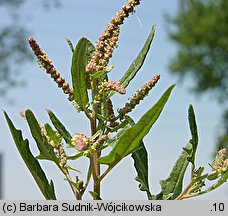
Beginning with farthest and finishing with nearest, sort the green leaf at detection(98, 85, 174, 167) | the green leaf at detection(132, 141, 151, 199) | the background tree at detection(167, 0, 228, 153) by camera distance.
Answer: the background tree at detection(167, 0, 228, 153), the green leaf at detection(132, 141, 151, 199), the green leaf at detection(98, 85, 174, 167)

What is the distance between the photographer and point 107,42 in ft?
3.40

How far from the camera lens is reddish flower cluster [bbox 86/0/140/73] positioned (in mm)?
1021

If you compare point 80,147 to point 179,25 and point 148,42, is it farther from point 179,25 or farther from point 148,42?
point 179,25

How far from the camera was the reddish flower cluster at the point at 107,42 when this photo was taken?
102cm

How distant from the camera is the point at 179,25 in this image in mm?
22031

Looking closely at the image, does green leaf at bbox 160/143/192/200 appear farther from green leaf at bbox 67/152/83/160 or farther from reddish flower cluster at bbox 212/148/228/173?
green leaf at bbox 67/152/83/160

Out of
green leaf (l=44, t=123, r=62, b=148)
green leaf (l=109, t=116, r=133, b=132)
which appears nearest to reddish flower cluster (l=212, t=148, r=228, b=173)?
green leaf (l=109, t=116, r=133, b=132)

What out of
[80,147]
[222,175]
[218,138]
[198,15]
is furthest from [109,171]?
[198,15]

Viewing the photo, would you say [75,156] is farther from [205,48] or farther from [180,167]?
[205,48]

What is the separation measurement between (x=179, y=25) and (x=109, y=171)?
70.1 ft

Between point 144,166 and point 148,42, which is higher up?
point 148,42

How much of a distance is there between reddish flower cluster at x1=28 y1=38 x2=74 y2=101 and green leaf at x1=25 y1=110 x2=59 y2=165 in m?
0.08

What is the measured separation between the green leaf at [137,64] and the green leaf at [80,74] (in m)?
0.12

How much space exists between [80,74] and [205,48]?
21.1 m
